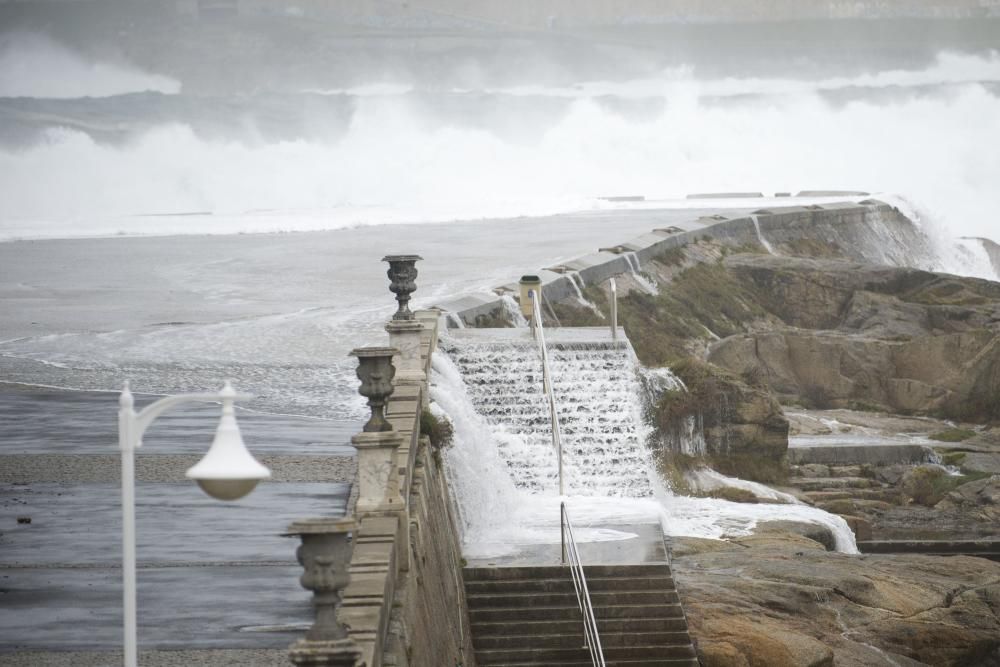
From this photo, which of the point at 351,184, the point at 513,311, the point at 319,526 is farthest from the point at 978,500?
the point at 351,184

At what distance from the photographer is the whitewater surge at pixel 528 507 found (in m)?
15.7

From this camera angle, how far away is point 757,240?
129 feet

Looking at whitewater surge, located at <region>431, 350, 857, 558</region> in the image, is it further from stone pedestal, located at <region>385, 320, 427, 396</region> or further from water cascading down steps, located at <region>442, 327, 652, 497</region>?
stone pedestal, located at <region>385, 320, 427, 396</region>

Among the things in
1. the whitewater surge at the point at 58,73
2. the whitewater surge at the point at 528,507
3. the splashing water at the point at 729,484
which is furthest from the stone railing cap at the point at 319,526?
the whitewater surge at the point at 58,73

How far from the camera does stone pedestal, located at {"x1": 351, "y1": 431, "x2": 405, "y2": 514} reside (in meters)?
10.6

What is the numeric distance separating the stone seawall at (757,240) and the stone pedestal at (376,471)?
33.3ft

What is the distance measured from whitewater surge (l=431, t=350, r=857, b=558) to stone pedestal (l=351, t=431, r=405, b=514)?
416 centimetres

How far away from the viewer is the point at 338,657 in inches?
274

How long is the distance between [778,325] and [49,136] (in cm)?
4686

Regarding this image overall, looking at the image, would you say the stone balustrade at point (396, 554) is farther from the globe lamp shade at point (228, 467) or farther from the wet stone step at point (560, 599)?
the globe lamp shade at point (228, 467)

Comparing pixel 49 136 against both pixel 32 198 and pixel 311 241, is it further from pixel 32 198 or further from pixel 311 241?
pixel 311 241

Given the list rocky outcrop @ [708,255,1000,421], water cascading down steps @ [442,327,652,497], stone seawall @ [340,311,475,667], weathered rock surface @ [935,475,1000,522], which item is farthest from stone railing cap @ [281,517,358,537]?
rocky outcrop @ [708,255,1000,421]

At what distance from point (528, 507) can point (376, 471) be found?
6.33 metres

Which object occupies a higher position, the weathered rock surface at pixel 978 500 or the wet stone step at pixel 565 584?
the wet stone step at pixel 565 584
